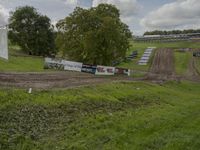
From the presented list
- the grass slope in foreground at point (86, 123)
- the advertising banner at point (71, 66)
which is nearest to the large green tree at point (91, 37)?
the advertising banner at point (71, 66)

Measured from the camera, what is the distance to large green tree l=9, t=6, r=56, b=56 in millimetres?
81250

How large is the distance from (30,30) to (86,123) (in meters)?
68.2

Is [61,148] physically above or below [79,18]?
below

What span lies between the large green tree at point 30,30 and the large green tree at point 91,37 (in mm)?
→ 26615

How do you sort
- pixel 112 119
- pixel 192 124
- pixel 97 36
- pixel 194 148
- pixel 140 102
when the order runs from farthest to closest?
pixel 97 36 < pixel 140 102 < pixel 192 124 < pixel 112 119 < pixel 194 148

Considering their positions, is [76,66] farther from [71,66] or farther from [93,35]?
[93,35]

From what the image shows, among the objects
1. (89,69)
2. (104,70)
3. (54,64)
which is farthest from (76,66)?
(104,70)

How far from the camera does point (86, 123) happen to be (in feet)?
55.0

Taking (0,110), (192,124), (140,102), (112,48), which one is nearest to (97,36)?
(112,48)

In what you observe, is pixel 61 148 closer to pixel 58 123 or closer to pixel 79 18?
pixel 58 123

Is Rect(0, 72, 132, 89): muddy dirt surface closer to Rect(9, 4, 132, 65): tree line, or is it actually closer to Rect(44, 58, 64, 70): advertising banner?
Rect(44, 58, 64, 70): advertising banner

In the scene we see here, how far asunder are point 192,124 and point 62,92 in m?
8.67

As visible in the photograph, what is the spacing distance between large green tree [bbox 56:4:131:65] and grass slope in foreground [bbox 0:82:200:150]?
94.0 ft

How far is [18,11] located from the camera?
82000mm
